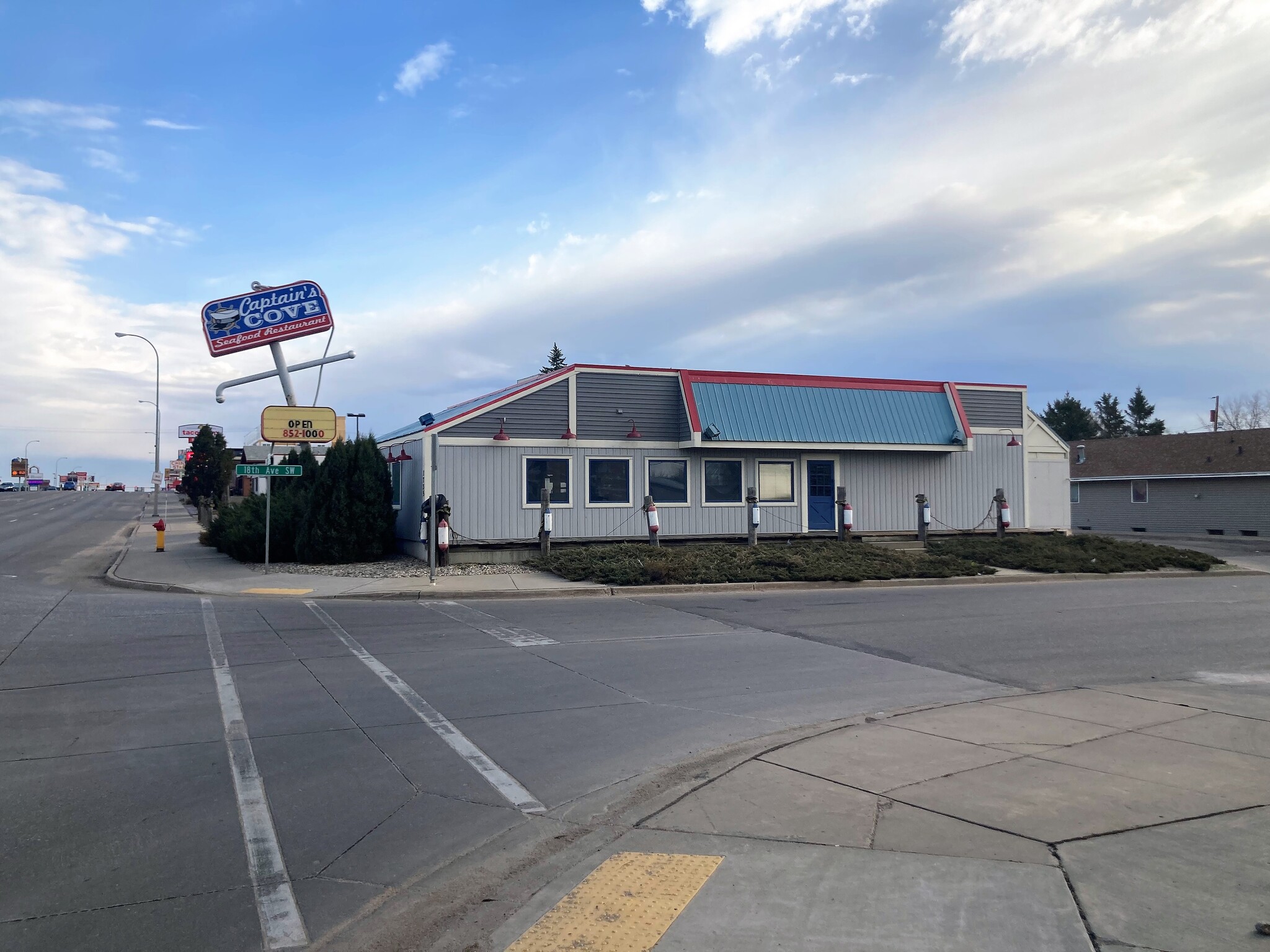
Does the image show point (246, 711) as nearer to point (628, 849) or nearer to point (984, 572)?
point (628, 849)

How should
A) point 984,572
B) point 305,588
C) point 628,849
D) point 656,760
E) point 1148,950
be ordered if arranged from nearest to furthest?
point 1148,950 → point 628,849 → point 656,760 → point 305,588 → point 984,572

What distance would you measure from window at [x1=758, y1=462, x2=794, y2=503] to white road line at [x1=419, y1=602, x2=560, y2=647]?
11026 mm

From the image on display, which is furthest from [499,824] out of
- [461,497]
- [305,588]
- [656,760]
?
[461,497]

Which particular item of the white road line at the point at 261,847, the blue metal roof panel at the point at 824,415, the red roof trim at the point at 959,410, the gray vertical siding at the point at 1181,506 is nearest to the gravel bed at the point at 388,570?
the blue metal roof panel at the point at 824,415

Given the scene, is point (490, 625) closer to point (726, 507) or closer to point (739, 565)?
point (739, 565)

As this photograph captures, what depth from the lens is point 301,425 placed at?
→ 27.0 meters

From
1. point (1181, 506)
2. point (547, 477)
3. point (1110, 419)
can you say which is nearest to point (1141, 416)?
point (1110, 419)

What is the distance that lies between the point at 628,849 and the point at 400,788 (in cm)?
195

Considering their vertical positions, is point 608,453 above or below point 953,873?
above

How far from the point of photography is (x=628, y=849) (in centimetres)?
502

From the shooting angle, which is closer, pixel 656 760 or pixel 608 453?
pixel 656 760

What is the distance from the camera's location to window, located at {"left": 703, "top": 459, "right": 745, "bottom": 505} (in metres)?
24.3

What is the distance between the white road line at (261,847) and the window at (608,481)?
14892 mm

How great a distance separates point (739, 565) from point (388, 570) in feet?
26.0
